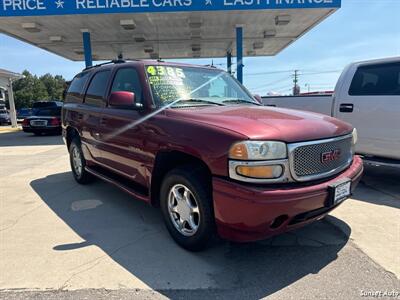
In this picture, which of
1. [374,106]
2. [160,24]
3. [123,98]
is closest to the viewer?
[123,98]

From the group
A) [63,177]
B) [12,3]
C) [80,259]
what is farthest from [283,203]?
[12,3]

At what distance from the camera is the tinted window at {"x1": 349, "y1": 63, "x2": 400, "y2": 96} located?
550cm

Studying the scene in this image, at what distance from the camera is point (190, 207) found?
3.33 m

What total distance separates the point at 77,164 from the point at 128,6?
27.2ft

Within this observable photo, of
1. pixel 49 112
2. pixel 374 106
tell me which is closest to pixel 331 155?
pixel 374 106

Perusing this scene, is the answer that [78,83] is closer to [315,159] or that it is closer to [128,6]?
[315,159]

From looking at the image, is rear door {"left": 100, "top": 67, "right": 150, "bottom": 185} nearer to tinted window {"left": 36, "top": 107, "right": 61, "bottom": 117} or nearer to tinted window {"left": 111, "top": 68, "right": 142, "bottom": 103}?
tinted window {"left": 111, "top": 68, "right": 142, "bottom": 103}

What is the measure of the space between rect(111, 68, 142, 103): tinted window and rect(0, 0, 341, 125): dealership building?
8753 mm

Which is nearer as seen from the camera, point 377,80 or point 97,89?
point 97,89

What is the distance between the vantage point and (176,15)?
1327 centimetres

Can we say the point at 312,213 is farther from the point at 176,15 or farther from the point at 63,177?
the point at 176,15

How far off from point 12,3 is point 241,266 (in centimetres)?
1349

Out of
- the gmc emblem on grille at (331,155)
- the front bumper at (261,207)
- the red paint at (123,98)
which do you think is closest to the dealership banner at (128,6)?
the red paint at (123,98)

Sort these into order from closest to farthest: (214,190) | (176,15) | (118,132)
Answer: (214,190)
(118,132)
(176,15)
